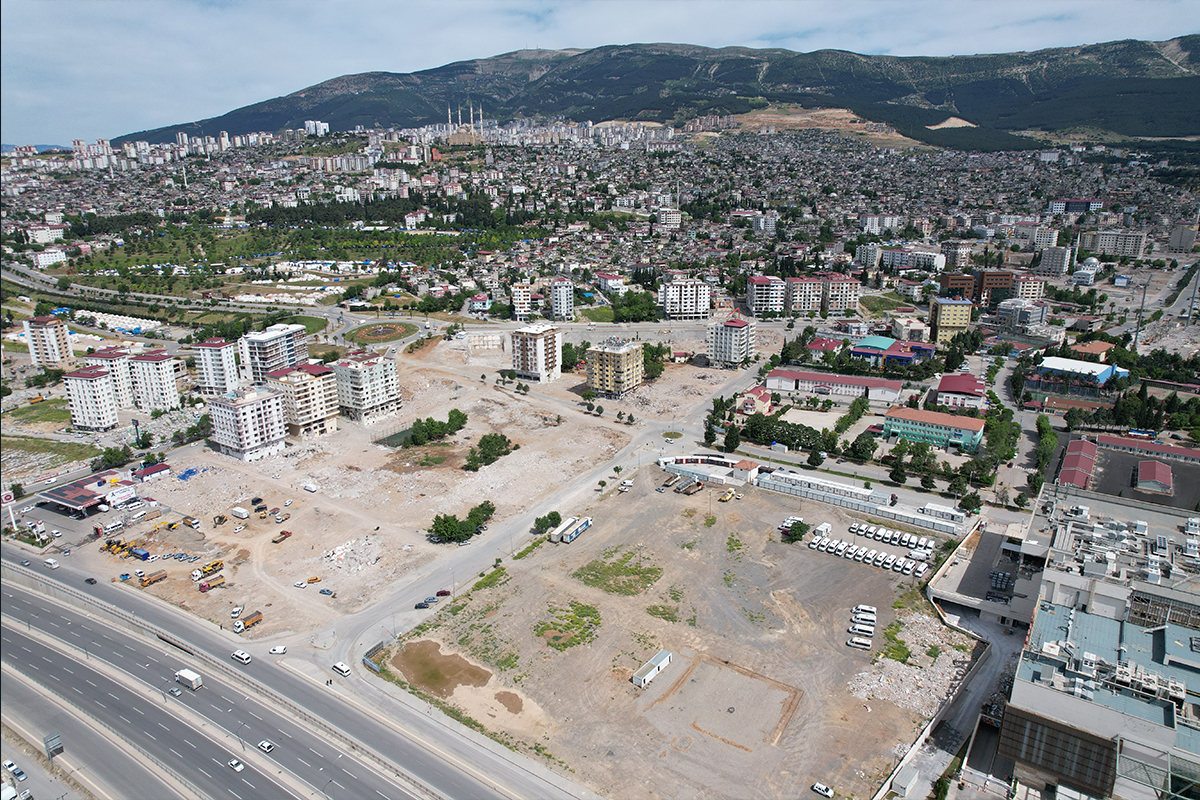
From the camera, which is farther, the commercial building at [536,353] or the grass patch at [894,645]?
the commercial building at [536,353]

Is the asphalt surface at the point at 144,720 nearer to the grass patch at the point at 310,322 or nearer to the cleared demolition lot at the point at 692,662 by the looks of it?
the cleared demolition lot at the point at 692,662

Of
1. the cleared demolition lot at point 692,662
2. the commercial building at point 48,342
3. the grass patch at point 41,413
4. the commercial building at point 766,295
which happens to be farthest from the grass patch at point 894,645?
the commercial building at point 48,342

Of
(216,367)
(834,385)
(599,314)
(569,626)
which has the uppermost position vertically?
(216,367)

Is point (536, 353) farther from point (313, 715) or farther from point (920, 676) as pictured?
point (920, 676)

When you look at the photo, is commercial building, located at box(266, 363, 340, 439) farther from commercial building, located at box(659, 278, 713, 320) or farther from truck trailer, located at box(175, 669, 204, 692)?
commercial building, located at box(659, 278, 713, 320)

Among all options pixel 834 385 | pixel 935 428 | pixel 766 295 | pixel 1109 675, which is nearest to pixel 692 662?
pixel 1109 675

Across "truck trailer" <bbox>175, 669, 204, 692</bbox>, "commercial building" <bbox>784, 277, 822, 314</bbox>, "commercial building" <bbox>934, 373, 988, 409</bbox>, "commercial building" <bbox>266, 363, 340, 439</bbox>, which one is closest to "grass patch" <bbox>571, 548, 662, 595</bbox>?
"truck trailer" <bbox>175, 669, 204, 692</bbox>

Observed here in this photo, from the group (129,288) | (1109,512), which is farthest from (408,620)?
(129,288)
